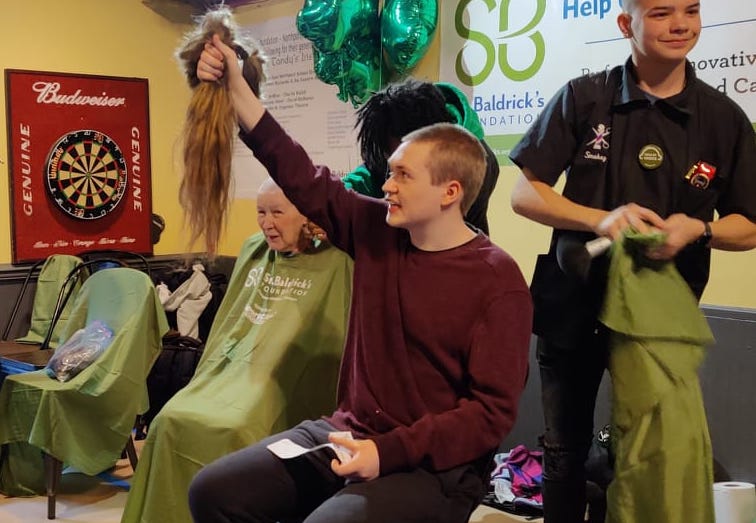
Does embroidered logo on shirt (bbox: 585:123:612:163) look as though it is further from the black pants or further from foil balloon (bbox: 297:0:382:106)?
foil balloon (bbox: 297:0:382:106)

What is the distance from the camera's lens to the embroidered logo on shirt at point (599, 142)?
1692mm

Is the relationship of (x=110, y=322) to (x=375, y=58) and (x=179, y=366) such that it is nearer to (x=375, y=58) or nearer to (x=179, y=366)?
(x=179, y=366)

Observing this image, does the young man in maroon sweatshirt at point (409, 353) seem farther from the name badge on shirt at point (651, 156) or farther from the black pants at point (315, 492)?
the name badge on shirt at point (651, 156)

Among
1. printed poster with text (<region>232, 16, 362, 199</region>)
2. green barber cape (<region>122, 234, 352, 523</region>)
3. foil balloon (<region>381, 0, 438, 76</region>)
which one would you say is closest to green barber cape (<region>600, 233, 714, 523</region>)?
green barber cape (<region>122, 234, 352, 523</region>)

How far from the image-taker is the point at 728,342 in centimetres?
265

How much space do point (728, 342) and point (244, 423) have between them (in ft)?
5.01

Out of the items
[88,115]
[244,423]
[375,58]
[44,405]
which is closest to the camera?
[244,423]

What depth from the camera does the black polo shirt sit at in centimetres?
166

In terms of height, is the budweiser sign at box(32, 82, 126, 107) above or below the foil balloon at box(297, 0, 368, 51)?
below

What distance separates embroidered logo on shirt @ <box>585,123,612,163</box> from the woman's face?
791 millimetres

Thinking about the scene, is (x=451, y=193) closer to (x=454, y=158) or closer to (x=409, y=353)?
(x=454, y=158)

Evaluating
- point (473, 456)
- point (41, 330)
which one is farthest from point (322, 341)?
point (41, 330)

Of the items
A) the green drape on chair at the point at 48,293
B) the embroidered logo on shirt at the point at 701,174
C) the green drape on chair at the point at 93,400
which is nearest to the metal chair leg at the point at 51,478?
the green drape on chair at the point at 93,400

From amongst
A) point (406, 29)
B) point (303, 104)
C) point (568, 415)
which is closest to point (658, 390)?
point (568, 415)
